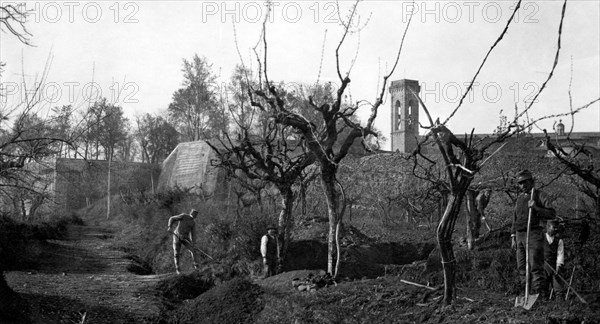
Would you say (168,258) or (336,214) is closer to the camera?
(336,214)

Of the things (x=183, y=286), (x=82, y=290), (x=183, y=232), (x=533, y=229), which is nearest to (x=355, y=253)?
(x=183, y=232)

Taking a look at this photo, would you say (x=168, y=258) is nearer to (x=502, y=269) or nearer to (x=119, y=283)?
(x=119, y=283)

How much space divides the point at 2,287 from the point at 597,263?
9783 millimetres

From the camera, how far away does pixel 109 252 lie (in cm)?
2147

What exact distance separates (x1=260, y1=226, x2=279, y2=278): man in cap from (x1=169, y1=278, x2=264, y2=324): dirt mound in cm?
259

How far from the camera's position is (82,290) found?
12.3 m

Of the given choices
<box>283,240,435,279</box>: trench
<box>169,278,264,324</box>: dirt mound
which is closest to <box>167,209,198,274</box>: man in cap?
<box>283,240,435,279</box>: trench

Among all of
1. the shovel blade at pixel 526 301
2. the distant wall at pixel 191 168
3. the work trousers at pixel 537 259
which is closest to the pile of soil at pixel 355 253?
the work trousers at pixel 537 259

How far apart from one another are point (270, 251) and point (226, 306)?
3.70 m

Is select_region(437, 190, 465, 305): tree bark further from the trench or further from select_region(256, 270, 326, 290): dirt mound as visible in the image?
the trench

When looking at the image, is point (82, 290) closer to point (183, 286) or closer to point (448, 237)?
point (183, 286)

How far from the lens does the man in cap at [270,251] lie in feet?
45.4

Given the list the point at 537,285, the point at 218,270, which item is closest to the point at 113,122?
the point at 218,270

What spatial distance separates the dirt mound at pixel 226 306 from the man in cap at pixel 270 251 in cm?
259
